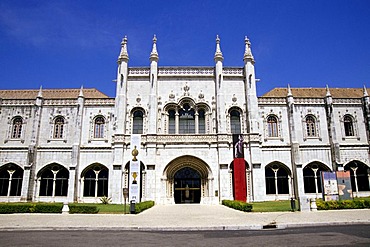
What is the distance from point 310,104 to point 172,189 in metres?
18.0

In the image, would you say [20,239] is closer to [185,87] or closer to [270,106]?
[185,87]

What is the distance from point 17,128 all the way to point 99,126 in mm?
9062

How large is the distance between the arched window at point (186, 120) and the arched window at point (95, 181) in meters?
9.39

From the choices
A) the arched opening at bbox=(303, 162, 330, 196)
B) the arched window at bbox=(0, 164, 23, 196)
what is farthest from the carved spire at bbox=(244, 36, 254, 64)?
the arched window at bbox=(0, 164, 23, 196)

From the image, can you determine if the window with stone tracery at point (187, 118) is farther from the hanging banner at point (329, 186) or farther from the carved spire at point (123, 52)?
the hanging banner at point (329, 186)

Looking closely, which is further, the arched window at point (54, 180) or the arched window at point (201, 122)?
the arched window at point (201, 122)

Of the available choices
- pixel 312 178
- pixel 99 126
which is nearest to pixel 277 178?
pixel 312 178

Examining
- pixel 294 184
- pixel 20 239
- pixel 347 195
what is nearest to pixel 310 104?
pixel 294 184

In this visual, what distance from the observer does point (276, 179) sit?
102 ft

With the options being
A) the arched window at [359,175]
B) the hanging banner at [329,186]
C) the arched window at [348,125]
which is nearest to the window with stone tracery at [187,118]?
→ the hanging banner at [329,186]

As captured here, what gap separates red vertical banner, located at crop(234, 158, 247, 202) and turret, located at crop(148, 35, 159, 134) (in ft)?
29.7

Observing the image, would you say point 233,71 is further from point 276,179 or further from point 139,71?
point 276,179

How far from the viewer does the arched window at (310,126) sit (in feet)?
106

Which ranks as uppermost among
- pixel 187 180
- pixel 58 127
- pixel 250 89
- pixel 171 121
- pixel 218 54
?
pixel 218 54
